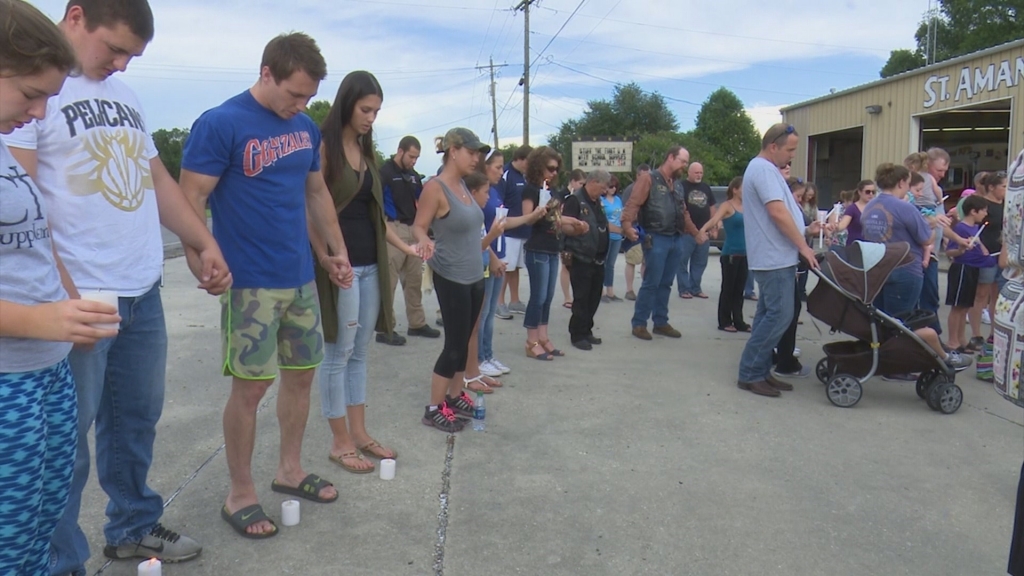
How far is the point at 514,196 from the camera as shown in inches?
303

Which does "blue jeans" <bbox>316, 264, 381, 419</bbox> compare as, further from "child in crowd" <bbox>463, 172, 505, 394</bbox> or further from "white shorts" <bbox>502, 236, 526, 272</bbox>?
"white shorts" <bbox>502, 236, 526, 272</bbox>

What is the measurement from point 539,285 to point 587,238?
0.65 metres

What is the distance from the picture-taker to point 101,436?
9.01 ft

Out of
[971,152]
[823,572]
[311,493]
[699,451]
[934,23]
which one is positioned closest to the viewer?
[823,572]

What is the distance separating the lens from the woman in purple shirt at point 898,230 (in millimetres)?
6152

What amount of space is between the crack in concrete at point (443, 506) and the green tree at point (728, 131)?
6676cm

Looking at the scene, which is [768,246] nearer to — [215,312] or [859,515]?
[859,515]

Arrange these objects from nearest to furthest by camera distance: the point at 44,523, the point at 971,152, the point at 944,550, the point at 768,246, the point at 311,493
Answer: the point at 44,523, the point at 944,550, the point at 311,493, the point at 768,246, the point at 971,152

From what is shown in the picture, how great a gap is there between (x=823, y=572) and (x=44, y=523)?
277 cm

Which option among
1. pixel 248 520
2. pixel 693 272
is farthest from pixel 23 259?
pixel 693 272

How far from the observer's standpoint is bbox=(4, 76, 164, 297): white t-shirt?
7.25 feet

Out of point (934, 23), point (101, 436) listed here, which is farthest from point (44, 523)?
point (934, 23)

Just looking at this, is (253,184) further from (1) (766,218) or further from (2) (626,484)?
(1) (766,218)

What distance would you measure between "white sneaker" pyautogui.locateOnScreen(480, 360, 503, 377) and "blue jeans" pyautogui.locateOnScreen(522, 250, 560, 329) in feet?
2.65
